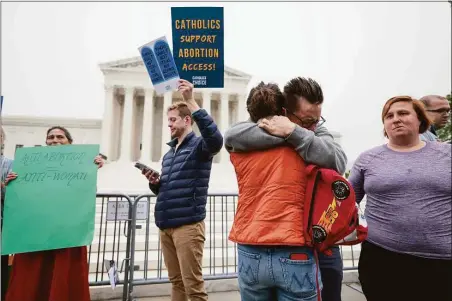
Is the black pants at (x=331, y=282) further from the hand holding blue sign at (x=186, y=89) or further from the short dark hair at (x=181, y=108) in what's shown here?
the short dark hair at (x=181, y=108)

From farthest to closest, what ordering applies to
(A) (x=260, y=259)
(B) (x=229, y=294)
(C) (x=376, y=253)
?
(B) (x=229, y=294) → (C) (x=376, y=253) → (A) (x=260, y=259)

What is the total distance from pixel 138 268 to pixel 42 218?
2938mm

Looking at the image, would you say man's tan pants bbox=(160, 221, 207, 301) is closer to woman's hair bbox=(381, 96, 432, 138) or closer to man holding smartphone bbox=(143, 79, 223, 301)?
man holding smartphone bbox=(143, 79, 223, 301)

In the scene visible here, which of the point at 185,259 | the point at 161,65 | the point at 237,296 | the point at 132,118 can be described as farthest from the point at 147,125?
the point at 161,65

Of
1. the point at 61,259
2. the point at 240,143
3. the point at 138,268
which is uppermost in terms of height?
the point at 240,143

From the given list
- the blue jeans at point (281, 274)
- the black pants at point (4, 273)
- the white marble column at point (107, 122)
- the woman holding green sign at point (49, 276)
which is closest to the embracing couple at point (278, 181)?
the blue jeans at point (281, 274)

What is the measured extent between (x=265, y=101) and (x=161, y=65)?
1092mm

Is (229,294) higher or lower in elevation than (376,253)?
lower

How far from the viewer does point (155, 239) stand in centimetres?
672

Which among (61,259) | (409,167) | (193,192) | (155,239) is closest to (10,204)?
(61,259)

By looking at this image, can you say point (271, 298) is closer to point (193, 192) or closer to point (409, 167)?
point (409, 167)

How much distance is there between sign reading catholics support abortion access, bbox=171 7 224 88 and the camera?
212 cm

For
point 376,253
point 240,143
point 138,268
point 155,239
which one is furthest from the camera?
point 155,239

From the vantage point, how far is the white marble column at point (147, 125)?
28.7m
